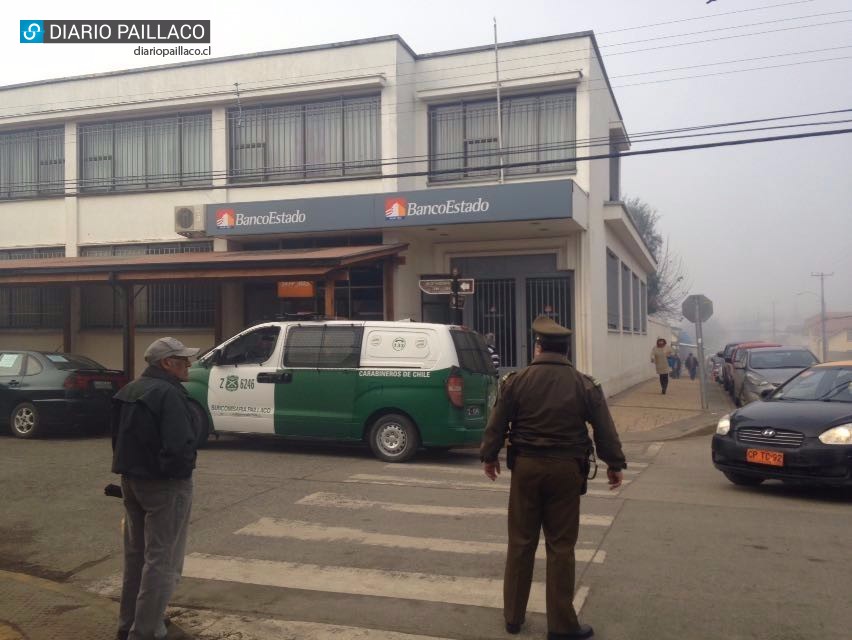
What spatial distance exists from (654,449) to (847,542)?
261 inches

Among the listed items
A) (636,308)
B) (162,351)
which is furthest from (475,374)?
(636,308)

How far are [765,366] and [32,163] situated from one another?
1990 centimetres

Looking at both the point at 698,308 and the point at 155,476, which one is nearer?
the point at 155,476

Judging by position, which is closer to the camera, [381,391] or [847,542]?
[847,542]

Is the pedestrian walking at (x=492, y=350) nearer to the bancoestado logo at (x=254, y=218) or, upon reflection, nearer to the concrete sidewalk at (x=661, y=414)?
the concrete sidewalk at (x=661, y=414)

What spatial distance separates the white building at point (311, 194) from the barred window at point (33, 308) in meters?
0.06

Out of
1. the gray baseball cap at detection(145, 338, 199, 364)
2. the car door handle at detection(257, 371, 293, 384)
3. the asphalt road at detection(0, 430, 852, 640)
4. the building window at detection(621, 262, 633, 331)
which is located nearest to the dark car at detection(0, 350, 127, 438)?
the asphalt road at detection(0, 430, 852, 640)

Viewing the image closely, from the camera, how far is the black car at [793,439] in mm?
8547

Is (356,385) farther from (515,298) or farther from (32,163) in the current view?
(32,163)

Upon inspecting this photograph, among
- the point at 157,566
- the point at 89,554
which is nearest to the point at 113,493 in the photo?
the point at 157,566

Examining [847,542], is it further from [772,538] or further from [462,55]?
[462,55]

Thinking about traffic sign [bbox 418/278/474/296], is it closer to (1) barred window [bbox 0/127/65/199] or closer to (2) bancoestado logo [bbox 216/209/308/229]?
(2) bancoestado logo [bbox 216/209/308/229]

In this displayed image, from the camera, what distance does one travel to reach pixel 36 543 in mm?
7203

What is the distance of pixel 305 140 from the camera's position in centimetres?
2012
